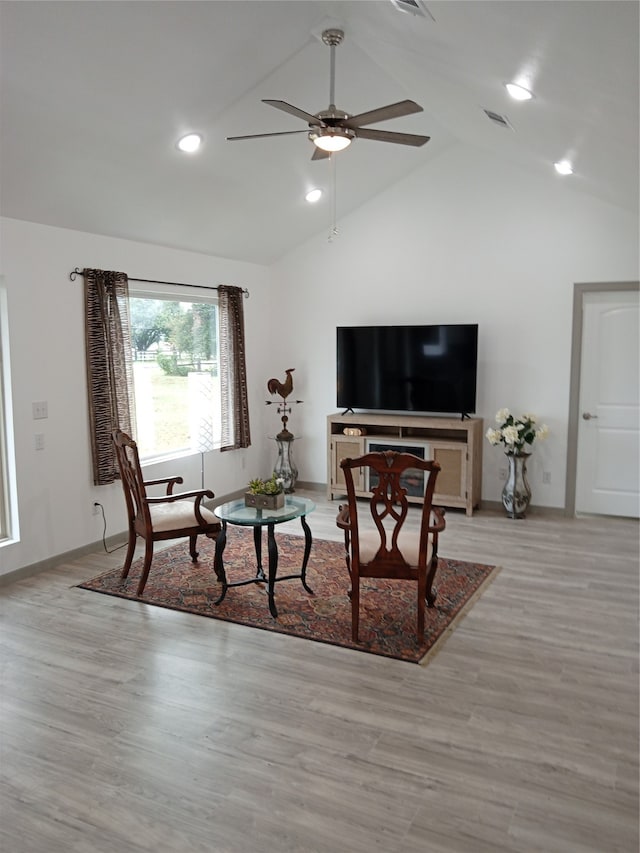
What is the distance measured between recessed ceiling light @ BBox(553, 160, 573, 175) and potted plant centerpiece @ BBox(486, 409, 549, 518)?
208 centimetres

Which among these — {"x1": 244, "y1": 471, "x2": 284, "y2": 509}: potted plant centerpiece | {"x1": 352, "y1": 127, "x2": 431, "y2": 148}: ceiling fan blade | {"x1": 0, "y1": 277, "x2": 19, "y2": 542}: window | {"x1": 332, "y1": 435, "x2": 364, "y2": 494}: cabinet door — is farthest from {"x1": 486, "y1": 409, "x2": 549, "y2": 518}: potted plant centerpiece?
{"x1": 0, "y1": 277, "x2": 19, "y2": 542}: window

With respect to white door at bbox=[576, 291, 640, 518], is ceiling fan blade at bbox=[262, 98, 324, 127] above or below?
above

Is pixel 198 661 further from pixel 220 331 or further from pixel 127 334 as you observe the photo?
pixel 220 331

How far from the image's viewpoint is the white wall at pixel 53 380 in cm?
460

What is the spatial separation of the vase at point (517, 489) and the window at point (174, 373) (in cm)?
288

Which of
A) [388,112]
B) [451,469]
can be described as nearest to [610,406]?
[451,469]

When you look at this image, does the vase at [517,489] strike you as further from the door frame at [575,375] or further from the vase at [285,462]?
the vase at [285,462]

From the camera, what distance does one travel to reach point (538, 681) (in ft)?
11.0

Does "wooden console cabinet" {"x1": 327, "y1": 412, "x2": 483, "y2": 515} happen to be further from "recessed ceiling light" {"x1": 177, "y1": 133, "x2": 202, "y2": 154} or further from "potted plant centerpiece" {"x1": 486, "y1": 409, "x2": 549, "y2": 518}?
"recessed ceiling light" {"x1": 177, "y1": 133, "x2": 202, "y2": 154}

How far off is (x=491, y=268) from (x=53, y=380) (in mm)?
4055

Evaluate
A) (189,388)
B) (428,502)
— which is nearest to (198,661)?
(428,502)

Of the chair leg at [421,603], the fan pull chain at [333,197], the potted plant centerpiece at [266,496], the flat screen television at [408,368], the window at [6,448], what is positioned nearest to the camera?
the chair leg at [421,603]

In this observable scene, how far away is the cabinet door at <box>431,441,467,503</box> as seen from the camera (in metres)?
6.32

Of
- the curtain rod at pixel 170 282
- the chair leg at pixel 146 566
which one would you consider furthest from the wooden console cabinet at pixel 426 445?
the chair leg at pixel 146 566
